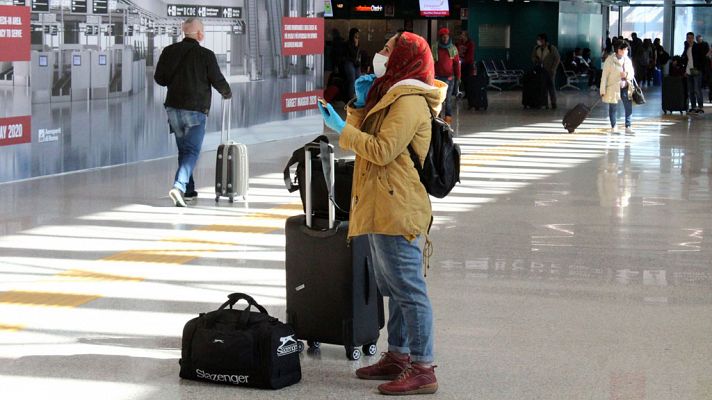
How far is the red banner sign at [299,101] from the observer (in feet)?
62.1

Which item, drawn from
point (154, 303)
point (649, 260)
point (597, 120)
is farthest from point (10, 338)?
point (597, 120)

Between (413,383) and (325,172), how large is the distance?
42.5 inches

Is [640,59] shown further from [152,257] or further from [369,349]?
[369,349]

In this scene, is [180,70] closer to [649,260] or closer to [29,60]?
[29,60]

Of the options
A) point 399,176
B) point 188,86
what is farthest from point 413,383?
point 188,86

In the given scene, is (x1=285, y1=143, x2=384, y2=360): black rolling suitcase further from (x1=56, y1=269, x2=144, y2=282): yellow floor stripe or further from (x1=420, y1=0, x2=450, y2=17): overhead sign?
(x1=420, y1=0, x2=450, y2=17): overhead sign

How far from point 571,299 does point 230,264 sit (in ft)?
8.07

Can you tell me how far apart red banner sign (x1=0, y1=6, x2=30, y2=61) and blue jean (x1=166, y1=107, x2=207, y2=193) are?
7.52 ft

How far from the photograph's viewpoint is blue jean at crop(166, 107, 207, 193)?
11125mm

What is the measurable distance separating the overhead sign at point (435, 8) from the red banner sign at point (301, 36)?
19341 mm

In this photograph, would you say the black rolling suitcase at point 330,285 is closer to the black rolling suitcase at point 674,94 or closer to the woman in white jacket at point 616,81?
the woman in white jacket at point 616,81

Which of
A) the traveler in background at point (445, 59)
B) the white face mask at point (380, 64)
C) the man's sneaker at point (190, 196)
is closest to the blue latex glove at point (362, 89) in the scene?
the white face mask at point (380, 64)

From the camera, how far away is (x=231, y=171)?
1161 cm

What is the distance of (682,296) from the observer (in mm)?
7586
